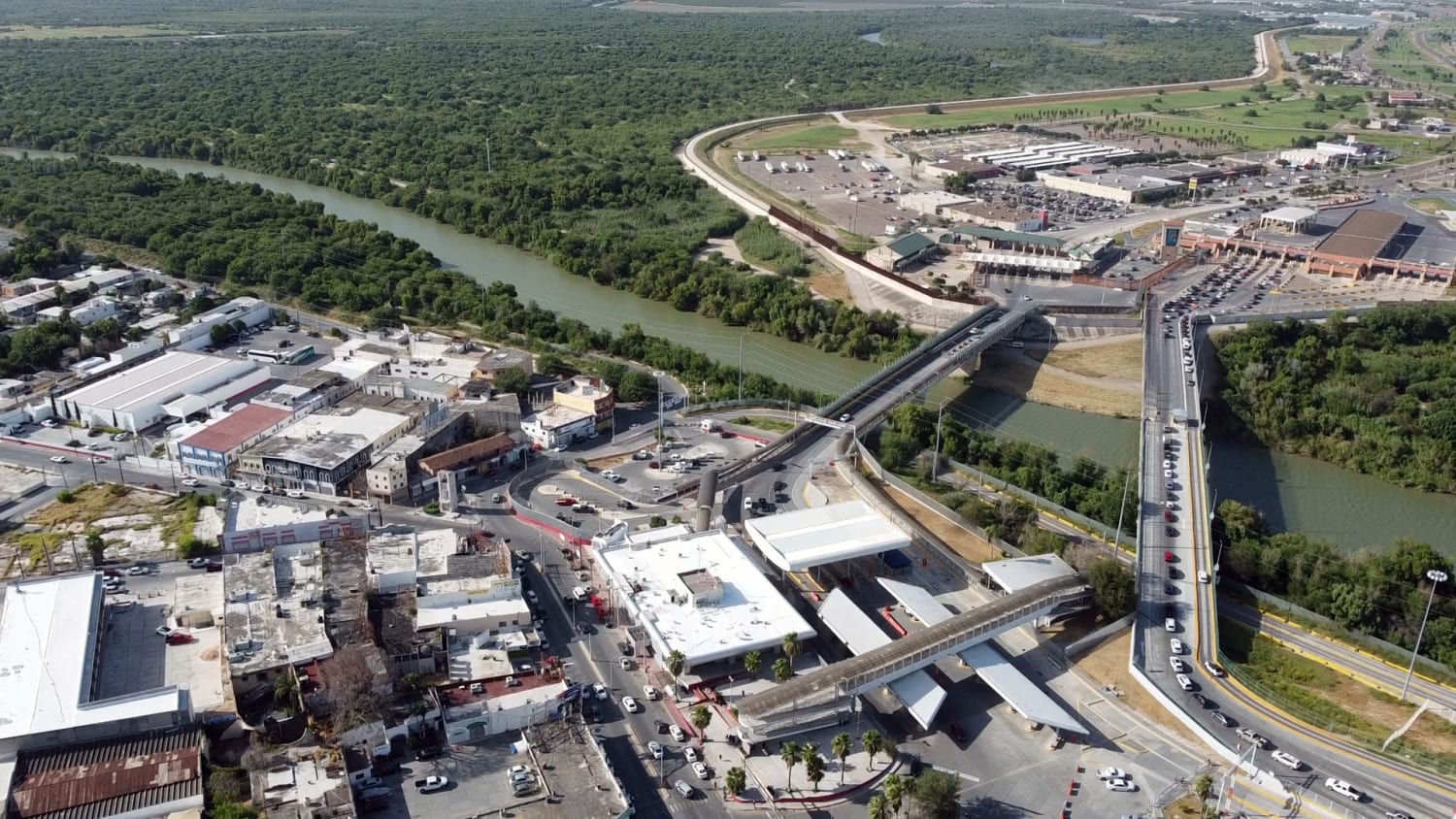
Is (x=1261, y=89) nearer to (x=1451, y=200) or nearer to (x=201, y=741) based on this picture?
(x=1451, y=200)

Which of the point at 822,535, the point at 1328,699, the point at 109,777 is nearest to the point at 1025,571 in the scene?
the point at 822,535

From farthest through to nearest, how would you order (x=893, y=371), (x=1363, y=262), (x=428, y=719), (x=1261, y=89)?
1. (x=1261, y=89)
2. (x=1363, y=262)
3. (x=893, y=371)
4. (x=428, y=719)

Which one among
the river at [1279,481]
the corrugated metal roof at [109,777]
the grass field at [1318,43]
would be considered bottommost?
the river at [1279,481]

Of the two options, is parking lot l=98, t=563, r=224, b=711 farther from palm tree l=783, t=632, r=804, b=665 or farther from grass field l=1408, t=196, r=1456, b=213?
grass field l=1408, t=196, r=1456, b=213

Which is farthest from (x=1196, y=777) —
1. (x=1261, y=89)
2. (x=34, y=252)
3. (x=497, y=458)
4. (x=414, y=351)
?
(x=1261, y=89)

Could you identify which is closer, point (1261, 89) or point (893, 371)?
point (893, 371)

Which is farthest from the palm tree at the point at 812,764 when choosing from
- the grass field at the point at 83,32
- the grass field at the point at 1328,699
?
the grass field at the point at 83,32

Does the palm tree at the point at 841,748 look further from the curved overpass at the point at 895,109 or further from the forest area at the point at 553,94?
the curved overpass at the point at 895,109

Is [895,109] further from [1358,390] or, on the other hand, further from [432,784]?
[432,784]
